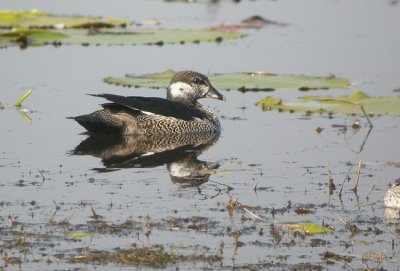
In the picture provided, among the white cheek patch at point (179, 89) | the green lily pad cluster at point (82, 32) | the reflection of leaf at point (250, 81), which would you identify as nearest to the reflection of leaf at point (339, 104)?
the reflection of leaf at point (250, 81)

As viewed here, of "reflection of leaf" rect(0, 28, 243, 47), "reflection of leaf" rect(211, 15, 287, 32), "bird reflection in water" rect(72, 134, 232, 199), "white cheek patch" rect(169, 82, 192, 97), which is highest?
"reflection of leaf" rect(211, 15, 287, 32)

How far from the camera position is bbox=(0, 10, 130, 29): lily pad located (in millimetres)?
17953

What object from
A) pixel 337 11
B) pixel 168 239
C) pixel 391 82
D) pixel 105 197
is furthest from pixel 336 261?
pixel 337 11

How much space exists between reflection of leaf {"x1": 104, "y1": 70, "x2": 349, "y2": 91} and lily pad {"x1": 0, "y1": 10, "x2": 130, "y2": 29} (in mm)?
3371

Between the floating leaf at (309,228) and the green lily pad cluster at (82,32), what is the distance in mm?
8550

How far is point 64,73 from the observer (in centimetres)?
1570

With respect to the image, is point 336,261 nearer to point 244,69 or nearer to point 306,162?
point 306,162

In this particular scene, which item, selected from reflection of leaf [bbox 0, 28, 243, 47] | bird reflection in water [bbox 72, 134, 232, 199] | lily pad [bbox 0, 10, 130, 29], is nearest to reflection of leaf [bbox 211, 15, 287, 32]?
reflection of leaf [bbox 0, 28, 243, 47]

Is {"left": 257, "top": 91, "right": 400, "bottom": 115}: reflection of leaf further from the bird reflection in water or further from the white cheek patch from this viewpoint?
the bird reflection in water

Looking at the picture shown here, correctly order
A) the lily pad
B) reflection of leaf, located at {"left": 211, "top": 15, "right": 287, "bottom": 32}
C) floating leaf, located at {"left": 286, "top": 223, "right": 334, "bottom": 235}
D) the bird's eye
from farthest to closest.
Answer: reflection of leaf, located at {"left": 211, "top": 15, "right": 287, "bottom": 32}, the lily pad, the bird's eye, floating leaf, located at {"left": 286, "top": 223, "right": 334, "bottom": 235}

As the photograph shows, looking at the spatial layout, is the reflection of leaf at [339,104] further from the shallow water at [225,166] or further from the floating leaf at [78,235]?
the floating leaf at [78,235]

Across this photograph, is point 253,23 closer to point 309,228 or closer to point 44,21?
point 44,21

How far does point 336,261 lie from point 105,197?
2311 mm

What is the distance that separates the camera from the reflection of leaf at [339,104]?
1329 cm
